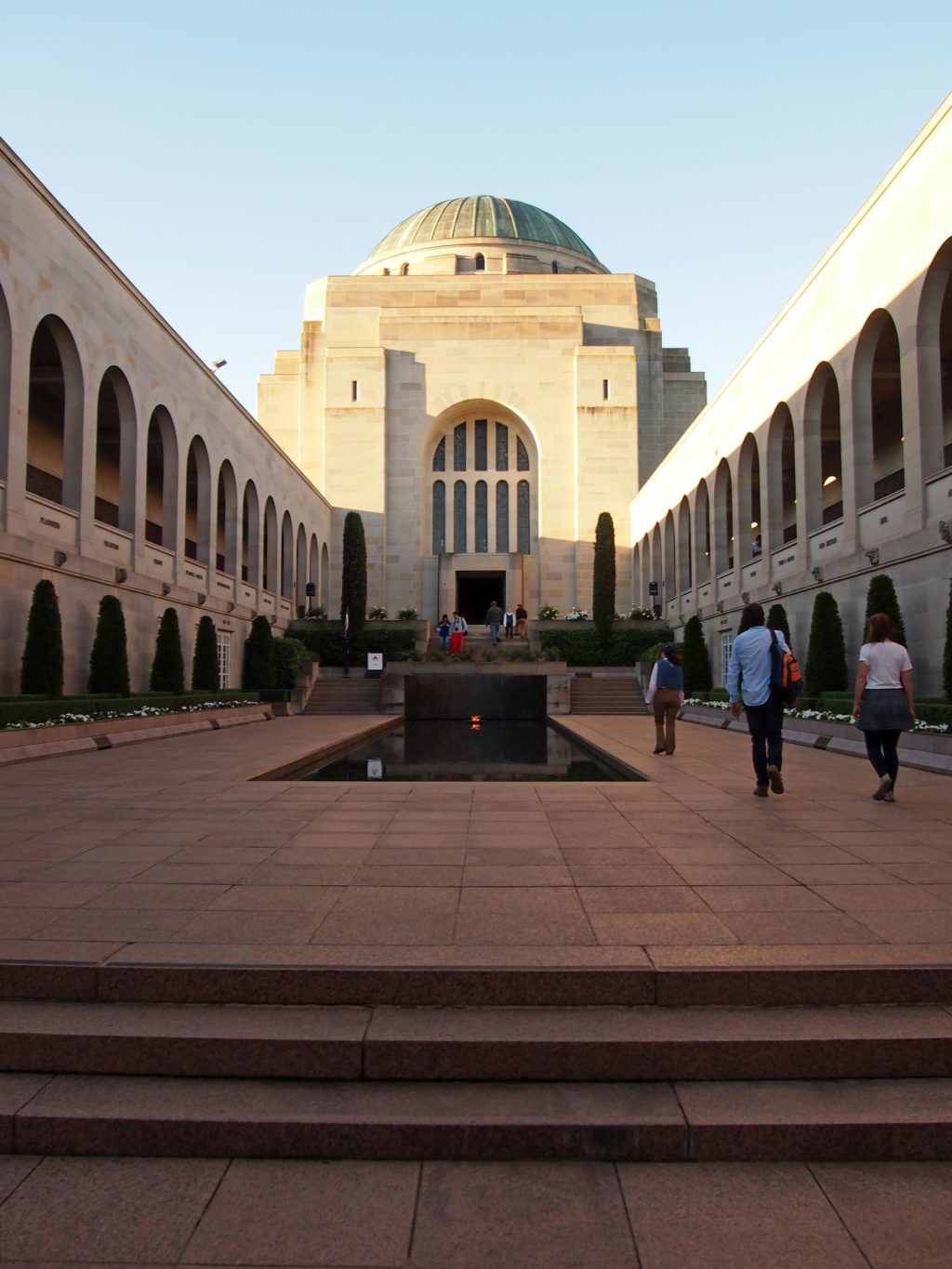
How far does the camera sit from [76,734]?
504 inches

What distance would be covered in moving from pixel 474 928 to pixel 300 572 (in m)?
31.5

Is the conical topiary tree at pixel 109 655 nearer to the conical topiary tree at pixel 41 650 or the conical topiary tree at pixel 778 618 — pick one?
the conical topiary tree at pixel 41 650

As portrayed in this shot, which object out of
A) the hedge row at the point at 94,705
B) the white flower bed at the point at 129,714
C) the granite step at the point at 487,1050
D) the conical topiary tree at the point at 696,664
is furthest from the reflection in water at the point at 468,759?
the granite step at the point at 487,1050

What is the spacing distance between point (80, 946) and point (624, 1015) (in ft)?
7.28

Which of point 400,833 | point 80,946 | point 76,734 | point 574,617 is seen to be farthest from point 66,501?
point 574,617

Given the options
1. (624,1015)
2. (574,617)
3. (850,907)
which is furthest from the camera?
(574,617)

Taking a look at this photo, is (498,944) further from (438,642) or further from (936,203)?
(438,642)

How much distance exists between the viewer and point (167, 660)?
62.0 ft

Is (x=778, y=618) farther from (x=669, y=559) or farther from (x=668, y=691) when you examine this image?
(x=669, y=559)

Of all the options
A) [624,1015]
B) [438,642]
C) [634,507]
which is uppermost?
[634,507]

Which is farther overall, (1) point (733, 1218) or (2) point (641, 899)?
(2) point (641, 899)

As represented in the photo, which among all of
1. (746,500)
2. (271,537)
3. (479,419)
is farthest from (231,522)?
(479,419)

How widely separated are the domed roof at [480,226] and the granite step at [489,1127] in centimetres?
4849

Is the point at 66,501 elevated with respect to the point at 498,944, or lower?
elevated
